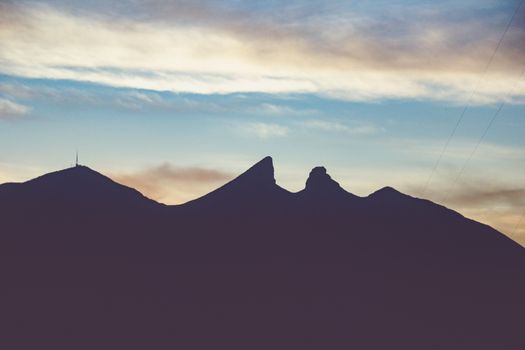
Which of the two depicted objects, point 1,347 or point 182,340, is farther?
point 182,340

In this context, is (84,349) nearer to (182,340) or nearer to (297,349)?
(182,340)

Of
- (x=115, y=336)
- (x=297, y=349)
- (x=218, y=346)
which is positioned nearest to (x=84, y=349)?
(x=115, y=336)

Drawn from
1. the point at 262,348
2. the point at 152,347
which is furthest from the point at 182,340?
the point at 262,348

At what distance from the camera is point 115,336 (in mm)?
198625

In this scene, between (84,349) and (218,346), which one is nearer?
(84,349)

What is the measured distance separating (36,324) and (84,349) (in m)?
22.4

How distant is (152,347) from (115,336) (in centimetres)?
1146

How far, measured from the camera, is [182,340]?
199m

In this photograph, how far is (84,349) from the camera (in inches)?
7254

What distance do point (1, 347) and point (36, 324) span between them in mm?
20778

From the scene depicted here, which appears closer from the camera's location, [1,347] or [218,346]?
[1,347]

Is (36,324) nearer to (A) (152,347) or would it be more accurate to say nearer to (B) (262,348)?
(A) (152,347)

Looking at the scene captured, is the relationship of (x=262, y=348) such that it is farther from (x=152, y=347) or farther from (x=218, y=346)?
(x=152, y=347)

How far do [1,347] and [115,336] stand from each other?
30.7m
